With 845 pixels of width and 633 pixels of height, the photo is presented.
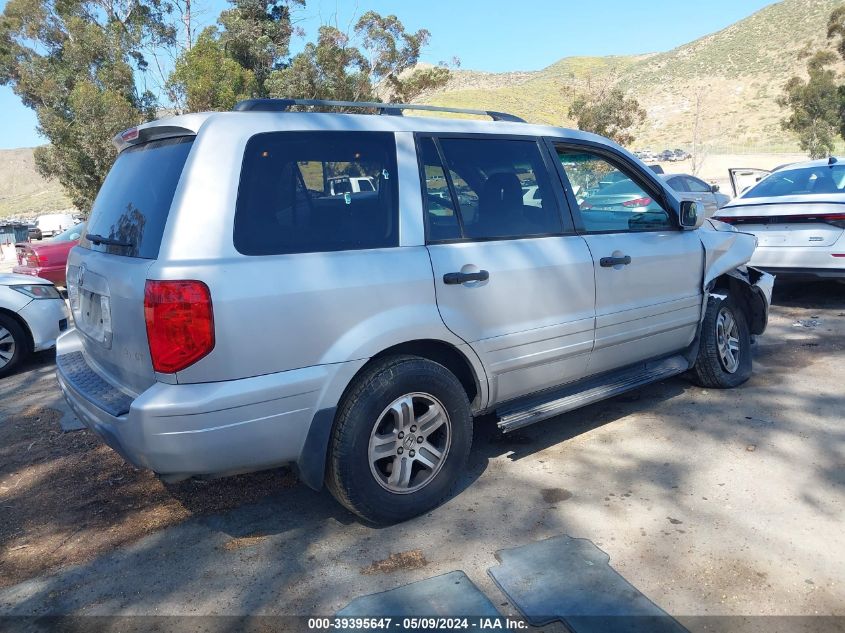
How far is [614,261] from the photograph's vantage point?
4039 millimetres

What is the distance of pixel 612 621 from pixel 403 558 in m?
0.94

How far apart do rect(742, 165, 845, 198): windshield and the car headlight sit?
7913 mm

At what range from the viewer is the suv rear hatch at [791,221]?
7.01m

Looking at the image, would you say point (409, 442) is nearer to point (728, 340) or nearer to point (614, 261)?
point (614, 261)

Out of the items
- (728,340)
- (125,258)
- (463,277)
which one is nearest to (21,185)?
(125,258)

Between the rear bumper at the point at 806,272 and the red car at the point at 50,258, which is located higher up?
the red car at the point at 50,258

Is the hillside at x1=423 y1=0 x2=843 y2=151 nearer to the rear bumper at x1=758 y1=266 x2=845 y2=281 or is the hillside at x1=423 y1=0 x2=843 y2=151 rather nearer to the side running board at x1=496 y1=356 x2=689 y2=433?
the rear bumper at x1=758 y1=266 x2=845 y2=281

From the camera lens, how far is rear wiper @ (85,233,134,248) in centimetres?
307

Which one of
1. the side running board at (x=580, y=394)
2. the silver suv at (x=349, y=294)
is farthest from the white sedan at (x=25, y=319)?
the side running board at (x=580, y=394)

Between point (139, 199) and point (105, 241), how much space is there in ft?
1.03

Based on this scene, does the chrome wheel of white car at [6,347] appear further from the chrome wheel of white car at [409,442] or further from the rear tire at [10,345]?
the chrome wheel of white car at [409,442]

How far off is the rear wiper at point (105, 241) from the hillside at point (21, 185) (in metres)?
87.4

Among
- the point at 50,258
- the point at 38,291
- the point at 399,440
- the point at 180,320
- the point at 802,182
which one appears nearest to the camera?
the point at 180,320

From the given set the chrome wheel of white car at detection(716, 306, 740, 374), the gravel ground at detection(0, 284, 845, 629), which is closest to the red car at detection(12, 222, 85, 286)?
the gravel ground at detection(0, 284, 845, 629)
